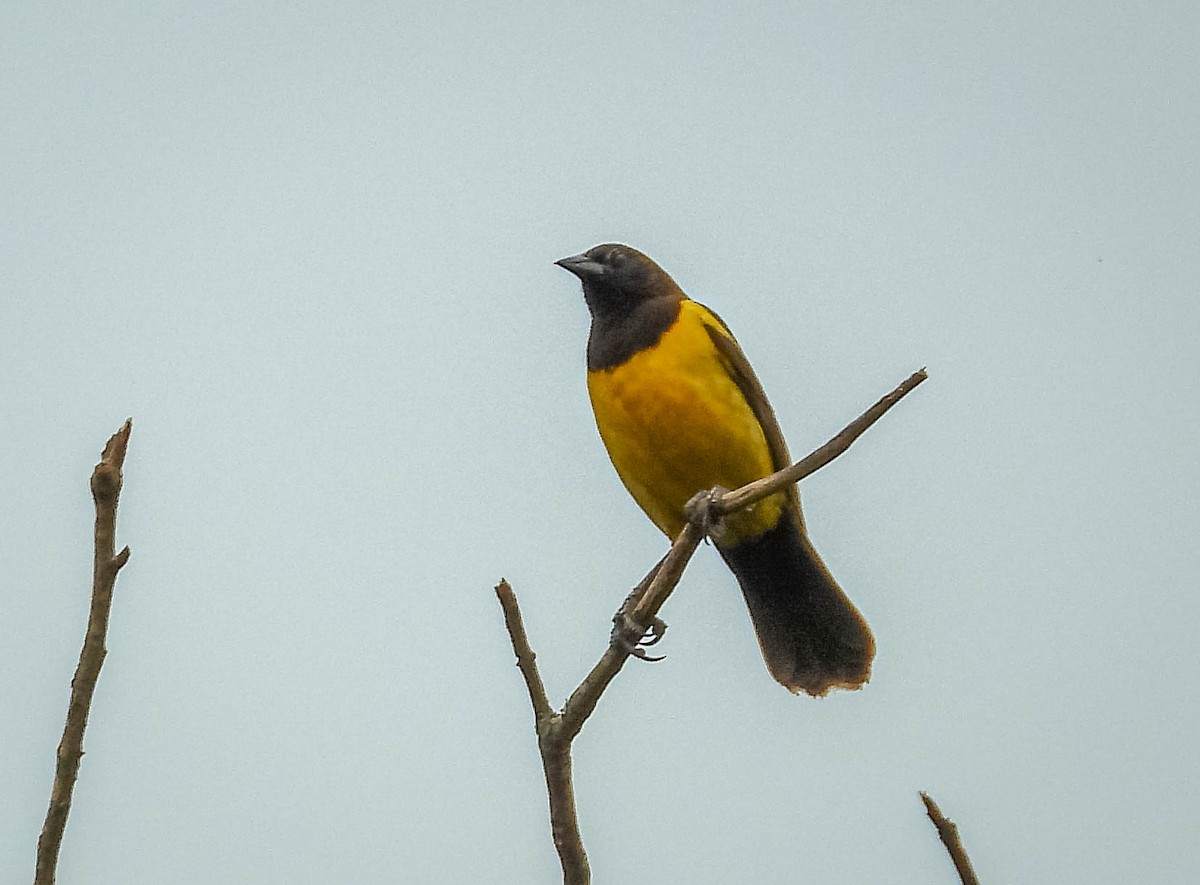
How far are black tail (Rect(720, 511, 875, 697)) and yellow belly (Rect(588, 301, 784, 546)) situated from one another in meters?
0.16

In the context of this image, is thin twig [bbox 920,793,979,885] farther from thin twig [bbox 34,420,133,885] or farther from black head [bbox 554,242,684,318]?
black head [bbox 554,242,684,318]

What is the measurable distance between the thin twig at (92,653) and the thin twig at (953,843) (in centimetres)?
115

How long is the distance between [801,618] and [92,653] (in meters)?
2.69

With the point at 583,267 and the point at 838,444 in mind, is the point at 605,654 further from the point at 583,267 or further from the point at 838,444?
the point at 583,267

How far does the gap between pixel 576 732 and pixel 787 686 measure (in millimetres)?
1634

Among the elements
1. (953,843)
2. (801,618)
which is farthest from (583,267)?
(953,843)

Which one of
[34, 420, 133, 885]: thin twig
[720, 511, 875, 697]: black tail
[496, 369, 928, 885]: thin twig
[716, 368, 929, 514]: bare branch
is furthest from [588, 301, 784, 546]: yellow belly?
[34, 420, 133, 885]: thin twig

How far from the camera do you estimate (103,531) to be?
5.10ft

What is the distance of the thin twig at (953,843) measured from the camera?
1.94m

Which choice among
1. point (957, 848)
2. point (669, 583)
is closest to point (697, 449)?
point (669, 583)

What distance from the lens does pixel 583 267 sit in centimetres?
409

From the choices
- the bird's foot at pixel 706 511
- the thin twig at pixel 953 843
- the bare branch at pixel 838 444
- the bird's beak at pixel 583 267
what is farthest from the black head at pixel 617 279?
the thin twig at pixel 953 843

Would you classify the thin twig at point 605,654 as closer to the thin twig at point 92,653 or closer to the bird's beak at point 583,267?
the thin twig at point 92,653

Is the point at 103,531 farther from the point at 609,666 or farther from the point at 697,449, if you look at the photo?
the point at 697,449
